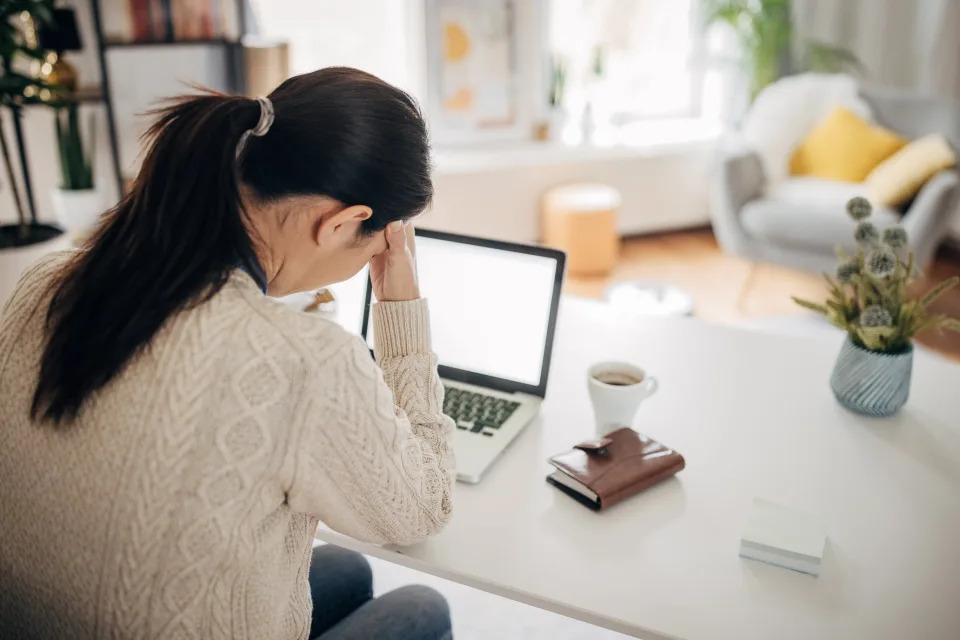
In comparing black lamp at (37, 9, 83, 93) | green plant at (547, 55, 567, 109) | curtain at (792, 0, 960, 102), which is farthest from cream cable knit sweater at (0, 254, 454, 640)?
curtain at (792, 0, 960, 102)

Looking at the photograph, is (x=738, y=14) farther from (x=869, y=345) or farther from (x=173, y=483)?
(x=173, y=483)

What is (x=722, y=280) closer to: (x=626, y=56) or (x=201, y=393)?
(x=626, y=56)

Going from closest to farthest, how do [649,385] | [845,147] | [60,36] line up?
[649,385] → [60,36] → [845,147]

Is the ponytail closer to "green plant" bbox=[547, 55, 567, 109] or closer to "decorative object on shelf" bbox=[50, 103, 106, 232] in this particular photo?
"decorative object on shelf" bbox=[50, 103, 106, 232]

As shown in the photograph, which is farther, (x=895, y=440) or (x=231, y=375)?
(x=895, y=440)

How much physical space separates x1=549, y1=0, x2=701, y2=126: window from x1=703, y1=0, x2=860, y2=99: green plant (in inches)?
12.2

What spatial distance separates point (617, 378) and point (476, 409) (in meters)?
0.22

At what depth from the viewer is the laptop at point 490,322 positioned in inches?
51.4

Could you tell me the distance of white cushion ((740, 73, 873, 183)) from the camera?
3.60m

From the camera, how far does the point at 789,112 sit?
12.1ft

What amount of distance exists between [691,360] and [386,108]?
84cm

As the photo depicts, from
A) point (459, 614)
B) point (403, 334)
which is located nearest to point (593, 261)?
point (459, 614)

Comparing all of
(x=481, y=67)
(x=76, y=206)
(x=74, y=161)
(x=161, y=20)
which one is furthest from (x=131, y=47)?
(x=481, y=67)

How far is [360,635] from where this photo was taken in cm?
105
